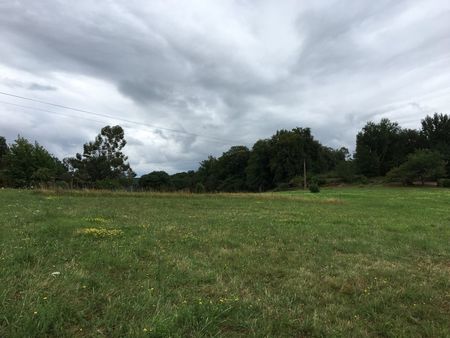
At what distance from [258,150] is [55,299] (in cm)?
11402

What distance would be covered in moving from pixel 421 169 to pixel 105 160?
66.5m

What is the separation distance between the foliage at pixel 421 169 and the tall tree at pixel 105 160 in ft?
191

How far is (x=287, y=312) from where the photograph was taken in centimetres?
485

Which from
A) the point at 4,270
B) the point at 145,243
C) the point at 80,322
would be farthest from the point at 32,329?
the point at 145,243

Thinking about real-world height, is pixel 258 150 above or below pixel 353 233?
above

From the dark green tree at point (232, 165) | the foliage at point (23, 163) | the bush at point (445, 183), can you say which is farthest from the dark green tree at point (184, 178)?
the bush at point (445, 183)

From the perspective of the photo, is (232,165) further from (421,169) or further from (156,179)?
(421,169)

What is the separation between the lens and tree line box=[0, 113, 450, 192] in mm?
65500

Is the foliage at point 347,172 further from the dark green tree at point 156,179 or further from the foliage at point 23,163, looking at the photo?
the foliage at point 23,163

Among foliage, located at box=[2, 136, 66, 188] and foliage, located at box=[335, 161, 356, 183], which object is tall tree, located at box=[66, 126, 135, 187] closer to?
foliage, located at box=[2, 136, 66, 188]

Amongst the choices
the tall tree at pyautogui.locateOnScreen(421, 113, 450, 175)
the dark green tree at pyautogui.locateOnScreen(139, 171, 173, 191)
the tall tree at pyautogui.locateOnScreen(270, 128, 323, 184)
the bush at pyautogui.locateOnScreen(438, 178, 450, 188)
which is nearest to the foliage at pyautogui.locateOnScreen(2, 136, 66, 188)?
the dark green tree at pyautogui.locateOnScreen(139, 171, 173, 191)

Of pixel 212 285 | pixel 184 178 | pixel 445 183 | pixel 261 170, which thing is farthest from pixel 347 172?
pixel 212 285

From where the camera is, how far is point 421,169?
7481 centimetres

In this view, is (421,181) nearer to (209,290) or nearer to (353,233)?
(353,233)
